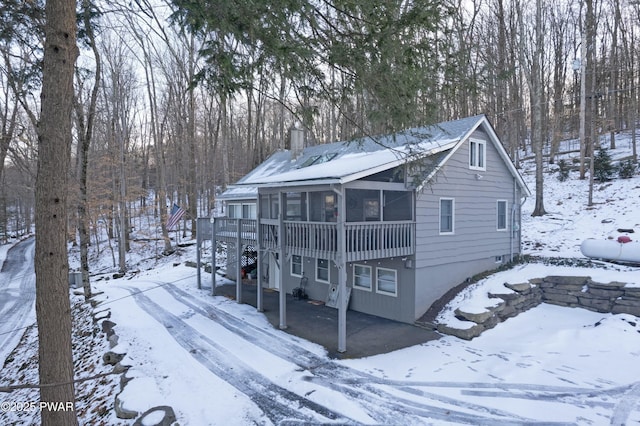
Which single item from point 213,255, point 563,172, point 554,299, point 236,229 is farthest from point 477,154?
point 563,172

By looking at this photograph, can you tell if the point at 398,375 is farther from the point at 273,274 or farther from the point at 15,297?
the point at 15,297

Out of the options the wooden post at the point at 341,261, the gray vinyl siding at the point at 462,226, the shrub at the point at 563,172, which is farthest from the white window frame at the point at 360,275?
the shrub at the point at 563,172

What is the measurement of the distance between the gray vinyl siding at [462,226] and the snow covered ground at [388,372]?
0.78 m

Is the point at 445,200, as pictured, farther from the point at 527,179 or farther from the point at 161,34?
the point at 527,179

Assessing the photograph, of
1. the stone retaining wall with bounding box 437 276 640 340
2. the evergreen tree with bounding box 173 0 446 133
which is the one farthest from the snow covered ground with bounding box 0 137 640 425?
the evergreen tree with bounding box 173 0 446 133

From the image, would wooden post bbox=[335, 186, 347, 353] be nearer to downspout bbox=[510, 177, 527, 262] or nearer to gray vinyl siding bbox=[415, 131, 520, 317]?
gray vinyl siding bbox=[415, 131, 520, 317]

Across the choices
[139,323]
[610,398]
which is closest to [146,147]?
[139,323]

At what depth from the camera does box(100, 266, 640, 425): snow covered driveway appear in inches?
240

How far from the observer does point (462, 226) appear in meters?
11.9

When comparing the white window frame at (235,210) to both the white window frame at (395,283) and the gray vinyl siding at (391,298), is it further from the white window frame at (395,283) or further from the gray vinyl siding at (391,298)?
the white window frame at (395,283)

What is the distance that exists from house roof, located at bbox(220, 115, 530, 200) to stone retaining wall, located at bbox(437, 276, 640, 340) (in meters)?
4.10

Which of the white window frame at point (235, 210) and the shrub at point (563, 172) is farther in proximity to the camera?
the shrub at point (563, 172)

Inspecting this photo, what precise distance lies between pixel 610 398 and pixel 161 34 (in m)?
9.43

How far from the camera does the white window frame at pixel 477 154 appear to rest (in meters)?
12.1
